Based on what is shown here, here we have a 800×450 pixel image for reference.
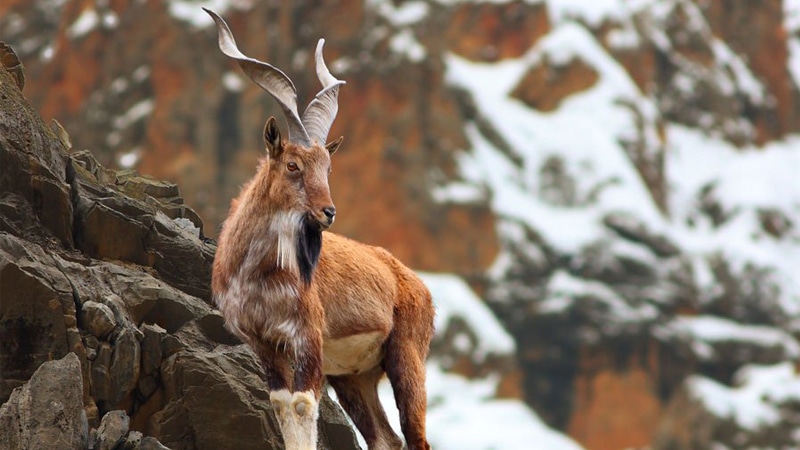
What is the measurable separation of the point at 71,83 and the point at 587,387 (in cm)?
2758

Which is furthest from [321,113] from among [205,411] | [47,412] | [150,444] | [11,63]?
[47,412]

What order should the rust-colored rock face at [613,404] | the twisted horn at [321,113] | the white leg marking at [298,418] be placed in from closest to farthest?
the white leg marking at [298,418]
the twisted horn at [321,113]
the rust-colored rock face at [613,404]

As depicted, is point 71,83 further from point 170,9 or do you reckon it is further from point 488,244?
point 488,244

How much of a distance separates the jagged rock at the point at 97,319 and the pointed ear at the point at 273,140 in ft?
7.66

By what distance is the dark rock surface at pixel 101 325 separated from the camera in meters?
14.7

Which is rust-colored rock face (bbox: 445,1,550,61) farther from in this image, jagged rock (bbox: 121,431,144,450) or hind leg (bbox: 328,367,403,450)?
jagged rock (bbox: 121,431,144,450)

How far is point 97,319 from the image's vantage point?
16.0 meters

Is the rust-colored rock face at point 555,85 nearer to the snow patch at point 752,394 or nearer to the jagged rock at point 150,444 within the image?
the snow patch at point 752,394

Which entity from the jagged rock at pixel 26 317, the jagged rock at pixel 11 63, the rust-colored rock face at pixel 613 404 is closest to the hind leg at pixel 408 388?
the jagged rock at pixel 26 317

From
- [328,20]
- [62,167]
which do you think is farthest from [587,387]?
[62,167]

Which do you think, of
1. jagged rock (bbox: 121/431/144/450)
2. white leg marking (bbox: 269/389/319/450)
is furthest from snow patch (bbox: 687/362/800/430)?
jagged rock (bbox: 121/431/144/450)

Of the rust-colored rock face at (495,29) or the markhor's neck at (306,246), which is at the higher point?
the rust-colored rock face at (495,29)

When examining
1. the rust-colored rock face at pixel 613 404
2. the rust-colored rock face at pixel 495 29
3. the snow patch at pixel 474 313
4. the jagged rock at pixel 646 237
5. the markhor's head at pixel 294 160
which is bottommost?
the markhor's head at pixel 294 160

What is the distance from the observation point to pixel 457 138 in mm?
70062
